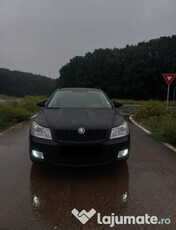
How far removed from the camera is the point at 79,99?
414 centimetres

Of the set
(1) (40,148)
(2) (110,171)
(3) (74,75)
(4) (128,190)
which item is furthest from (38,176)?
(3) (74,75)

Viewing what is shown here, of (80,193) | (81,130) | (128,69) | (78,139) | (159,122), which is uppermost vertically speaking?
(128,69)

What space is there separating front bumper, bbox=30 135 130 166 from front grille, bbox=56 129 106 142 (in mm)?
75

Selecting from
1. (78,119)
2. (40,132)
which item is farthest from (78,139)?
(40,132)

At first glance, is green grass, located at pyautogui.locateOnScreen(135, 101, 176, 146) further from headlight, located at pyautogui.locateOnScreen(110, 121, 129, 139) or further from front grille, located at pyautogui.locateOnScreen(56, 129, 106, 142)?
front grille, located at pyautogui.locateOnScreen(56, 129, 106, 142)

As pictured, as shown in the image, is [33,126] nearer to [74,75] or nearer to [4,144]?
[4,144]

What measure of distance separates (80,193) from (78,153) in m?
0.55

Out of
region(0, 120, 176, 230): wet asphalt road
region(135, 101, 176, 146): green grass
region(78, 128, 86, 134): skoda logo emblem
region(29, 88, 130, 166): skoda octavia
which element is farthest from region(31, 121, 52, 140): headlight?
region(135, 101, 176, 146): green grass

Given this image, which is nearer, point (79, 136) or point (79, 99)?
point (79, 136)

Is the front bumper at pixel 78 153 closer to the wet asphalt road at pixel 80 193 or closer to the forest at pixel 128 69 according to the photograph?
the wet asphalt road at pixel 80 193

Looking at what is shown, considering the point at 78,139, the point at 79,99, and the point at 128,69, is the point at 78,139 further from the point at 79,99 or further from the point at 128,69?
the point at 128,69

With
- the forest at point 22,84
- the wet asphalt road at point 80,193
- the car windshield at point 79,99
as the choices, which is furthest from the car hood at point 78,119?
the forest at point 22,84

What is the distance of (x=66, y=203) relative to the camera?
2.26 m

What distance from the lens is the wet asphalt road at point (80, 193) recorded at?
198cm
